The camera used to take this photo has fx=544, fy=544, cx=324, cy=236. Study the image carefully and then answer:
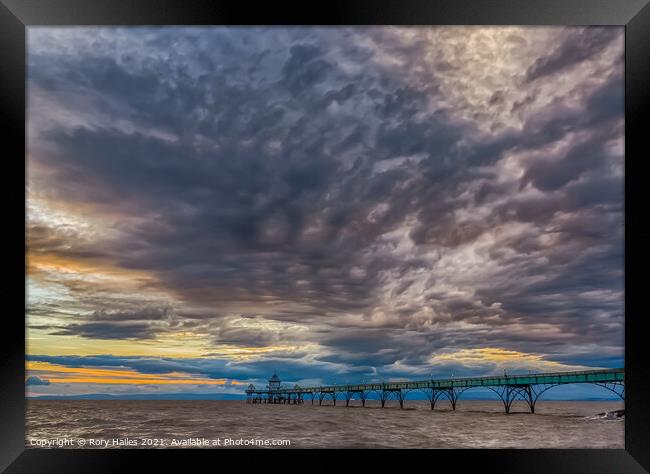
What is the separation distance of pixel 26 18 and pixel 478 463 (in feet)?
25.5

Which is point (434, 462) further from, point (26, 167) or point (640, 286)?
point (26, 167)

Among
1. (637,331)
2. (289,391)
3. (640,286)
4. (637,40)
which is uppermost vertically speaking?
(637,40)

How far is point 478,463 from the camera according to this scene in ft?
21.4

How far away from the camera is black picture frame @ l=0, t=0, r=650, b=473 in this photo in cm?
646

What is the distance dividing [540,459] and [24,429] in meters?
6.23

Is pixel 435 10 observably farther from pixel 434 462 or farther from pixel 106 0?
pixel 434 462

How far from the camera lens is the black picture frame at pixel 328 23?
6.46 metres

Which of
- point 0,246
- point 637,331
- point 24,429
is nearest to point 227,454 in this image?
point 24,429

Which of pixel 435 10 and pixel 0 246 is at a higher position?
pixel 435 10

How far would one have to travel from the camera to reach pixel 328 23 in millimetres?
6703

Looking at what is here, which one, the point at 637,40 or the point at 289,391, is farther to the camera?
the point at 289,391

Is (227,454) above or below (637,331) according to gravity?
below

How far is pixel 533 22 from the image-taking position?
680cm

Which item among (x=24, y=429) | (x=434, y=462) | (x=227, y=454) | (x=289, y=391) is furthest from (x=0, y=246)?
(x=289, y=391)
